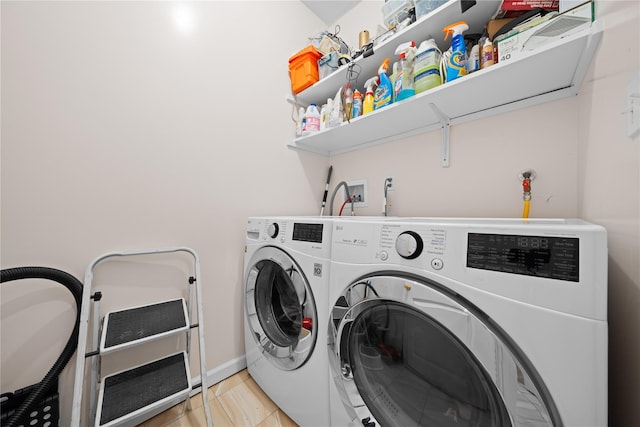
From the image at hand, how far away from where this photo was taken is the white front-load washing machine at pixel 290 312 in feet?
2.68

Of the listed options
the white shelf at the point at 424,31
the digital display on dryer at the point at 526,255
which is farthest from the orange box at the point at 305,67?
the digital display on dryer at the point at 526,255

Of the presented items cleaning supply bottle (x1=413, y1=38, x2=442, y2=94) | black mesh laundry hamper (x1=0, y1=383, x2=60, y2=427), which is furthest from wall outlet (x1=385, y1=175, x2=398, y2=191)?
black mesh laundry hamper (x1=0, y1=383, x2=60, y2=427)

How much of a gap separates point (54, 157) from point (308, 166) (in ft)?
4.20

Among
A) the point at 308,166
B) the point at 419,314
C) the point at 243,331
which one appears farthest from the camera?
the point at 308,166

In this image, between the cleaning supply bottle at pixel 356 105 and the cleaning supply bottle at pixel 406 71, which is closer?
the cleaning supply bottle at pixel 406 71

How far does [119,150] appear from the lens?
0.99 meters

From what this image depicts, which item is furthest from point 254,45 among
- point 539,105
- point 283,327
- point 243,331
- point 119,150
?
point 243,331

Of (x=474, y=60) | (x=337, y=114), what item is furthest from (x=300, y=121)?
(x=474, y=60)

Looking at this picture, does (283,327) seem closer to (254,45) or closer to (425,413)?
(425,413)

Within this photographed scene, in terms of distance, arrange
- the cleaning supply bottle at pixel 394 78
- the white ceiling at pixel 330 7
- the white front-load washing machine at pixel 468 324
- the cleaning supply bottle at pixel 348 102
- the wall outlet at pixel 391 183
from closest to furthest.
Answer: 1. the white front-load washing machine at pixel 468 324
2. the cleaning supply bottle at pixel 394 78
3. the cleaning supply bottle at pixel 348 102
4. the wall outlet at pixel 391 183
5. the white ceiling at pixel 330 7

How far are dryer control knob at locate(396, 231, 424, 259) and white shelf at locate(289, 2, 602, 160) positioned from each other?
715 mm

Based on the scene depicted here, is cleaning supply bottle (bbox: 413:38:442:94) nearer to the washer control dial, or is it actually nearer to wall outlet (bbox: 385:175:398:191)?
wall outlet (bbox: 385:175:398:191)

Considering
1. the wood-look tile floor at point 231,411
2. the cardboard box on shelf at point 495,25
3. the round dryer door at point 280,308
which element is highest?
the cardboard box on shelf at point 495,25

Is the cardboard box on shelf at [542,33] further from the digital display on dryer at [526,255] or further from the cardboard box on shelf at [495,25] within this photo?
the digital display on dryer at [526,255]
